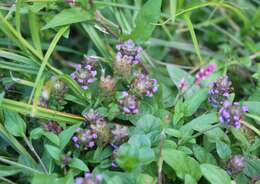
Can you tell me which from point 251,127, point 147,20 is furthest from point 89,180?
point 147,20

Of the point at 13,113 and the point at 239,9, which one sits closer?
the point at 13,113

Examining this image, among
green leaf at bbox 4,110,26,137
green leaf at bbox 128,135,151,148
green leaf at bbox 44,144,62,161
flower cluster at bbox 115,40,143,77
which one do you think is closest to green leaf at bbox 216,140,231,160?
green leaf at bbox 128,135,151,148

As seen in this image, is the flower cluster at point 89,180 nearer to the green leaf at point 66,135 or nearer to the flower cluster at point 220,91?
the green leaf at point 66,135

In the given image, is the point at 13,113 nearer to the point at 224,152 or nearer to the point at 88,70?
the point at 88,70

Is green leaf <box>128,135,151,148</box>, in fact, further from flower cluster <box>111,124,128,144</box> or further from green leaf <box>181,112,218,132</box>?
green leaf <box>181,112,218,132</box>

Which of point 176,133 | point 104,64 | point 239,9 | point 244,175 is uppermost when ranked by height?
point 239,9

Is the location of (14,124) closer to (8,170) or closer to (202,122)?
(8,170)

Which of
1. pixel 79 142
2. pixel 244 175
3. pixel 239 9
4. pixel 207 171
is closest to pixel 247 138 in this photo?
pixel 244 175
